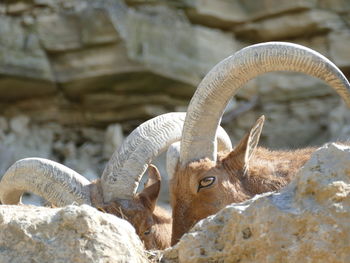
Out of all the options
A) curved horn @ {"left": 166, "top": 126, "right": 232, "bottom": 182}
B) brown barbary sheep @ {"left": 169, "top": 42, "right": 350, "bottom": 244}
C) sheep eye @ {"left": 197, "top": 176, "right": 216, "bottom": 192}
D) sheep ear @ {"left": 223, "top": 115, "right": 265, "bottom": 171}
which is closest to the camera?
brown barbary sheep @ {"left": 169, "top": 42, "right": 350, "bottom": 244}

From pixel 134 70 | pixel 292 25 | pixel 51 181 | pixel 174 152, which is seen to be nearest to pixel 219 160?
pixel 174 152

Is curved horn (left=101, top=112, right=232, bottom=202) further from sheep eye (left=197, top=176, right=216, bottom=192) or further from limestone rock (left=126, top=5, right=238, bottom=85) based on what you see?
limestone rock (left=126, top=5, right=238, bottom=85)

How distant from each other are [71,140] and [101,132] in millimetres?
671

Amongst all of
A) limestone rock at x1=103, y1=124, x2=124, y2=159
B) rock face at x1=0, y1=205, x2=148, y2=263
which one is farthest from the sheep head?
limestone rock at x1=103, y1=124, x2=124, y2=159

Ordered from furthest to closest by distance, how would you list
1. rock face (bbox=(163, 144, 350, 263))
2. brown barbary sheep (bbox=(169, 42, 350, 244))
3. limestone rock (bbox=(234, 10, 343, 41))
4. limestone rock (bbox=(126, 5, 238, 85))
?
limestone rock (bbox=(234, 10, 343, 41))
limestone rock (bbox=(126, 5, 238, 85))
brown barbary sheep (bbox=(169, 42, 350, 244))
rock face (bbox=(163, 144, 350, 263))

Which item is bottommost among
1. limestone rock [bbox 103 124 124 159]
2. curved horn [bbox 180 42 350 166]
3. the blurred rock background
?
limestone rock [bbox 103 124 124 159]

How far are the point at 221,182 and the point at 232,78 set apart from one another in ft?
3.02

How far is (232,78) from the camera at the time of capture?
7352 millimetres

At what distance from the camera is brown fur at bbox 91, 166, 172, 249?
7.96m

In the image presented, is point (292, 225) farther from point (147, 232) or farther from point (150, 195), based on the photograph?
point (150, 195)

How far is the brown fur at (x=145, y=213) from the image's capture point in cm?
796

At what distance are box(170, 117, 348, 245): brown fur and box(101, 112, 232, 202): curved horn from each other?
0.75m

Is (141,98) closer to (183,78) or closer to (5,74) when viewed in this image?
(183,78)

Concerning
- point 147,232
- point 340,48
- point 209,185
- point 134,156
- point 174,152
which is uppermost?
point 209,185
